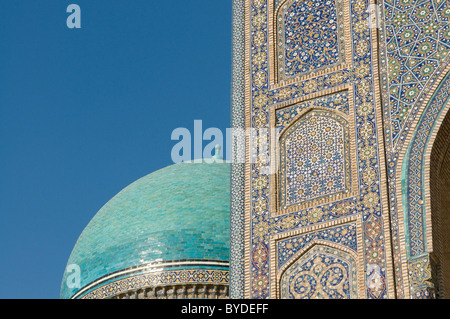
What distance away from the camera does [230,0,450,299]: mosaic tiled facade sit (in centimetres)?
801

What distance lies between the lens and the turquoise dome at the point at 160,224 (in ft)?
45.8

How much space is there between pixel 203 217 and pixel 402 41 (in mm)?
6031

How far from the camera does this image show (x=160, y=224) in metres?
14.3

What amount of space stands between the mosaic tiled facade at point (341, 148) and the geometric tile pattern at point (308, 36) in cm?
1

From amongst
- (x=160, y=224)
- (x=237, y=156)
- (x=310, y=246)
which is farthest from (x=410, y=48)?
(x=160, y=224)

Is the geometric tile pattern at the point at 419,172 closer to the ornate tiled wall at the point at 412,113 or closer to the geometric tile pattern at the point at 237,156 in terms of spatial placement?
the ornate tiled wall at the point at 412,113

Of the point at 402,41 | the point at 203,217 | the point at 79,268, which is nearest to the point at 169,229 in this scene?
the point at 203,217

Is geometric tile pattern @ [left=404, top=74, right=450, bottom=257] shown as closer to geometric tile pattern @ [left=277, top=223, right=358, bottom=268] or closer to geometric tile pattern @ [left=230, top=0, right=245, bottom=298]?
geometric tile pattern @ [left=277, top=223, right=358, bottom=268]

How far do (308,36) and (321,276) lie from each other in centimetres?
216

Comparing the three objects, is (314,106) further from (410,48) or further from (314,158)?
(410,48)

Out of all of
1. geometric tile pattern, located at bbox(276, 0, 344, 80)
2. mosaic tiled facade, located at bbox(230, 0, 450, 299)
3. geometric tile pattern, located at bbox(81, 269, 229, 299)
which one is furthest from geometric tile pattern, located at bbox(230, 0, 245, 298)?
geometric tile pattern, located at bbox(81, 269, 229, 299)
